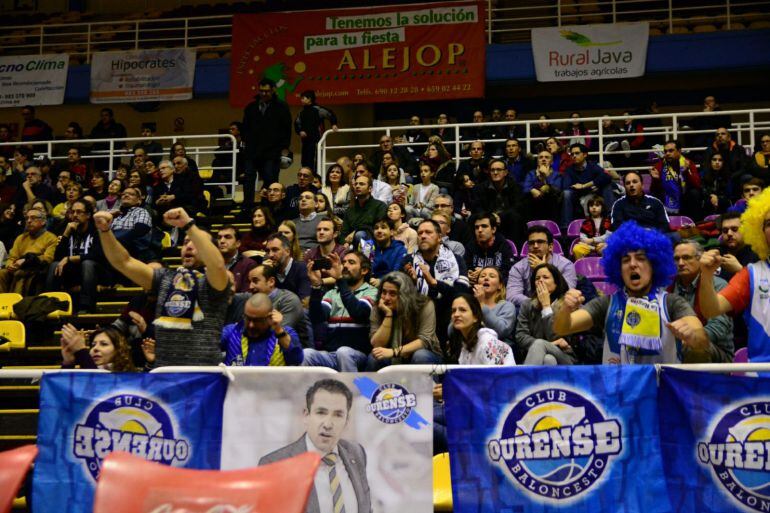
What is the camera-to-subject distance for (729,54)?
17.4 metres

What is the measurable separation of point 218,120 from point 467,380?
16.5 metres

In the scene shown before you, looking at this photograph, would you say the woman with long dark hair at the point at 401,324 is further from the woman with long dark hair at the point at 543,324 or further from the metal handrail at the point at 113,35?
the metal handrail at the point at 113,35

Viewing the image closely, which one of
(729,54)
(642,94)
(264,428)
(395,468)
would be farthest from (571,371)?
(642,94)

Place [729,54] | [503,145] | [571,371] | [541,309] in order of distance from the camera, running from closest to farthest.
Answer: [571,371], [541,309], [503,145], [729,54]

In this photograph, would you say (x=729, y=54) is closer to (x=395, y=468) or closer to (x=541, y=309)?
(x=541, y=309)

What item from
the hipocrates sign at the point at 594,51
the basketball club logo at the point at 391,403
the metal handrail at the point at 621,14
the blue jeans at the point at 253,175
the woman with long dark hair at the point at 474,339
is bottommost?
the basketball club logo at the point at 391,403

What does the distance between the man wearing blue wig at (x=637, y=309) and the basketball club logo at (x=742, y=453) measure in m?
0.41

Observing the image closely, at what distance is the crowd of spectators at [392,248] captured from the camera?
20.1 feet

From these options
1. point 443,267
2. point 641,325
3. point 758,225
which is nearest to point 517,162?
point 443,267

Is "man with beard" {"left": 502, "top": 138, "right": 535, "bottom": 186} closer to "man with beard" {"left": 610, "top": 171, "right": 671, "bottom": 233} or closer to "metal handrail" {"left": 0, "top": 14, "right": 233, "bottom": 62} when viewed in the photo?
"man with beard" {"left": 610, "top": 171, "right": 671, "bottom": 233}

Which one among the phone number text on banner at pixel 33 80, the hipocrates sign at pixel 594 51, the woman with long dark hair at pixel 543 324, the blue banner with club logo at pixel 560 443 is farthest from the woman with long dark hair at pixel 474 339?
the phone number text on banner at pixel 33 80

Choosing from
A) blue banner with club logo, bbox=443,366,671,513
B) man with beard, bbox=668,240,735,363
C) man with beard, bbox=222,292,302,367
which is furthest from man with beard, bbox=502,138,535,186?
blue banner with club logo, bbox=443,366,671,513

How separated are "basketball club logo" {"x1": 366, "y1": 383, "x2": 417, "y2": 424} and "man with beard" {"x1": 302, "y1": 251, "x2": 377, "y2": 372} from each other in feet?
6.38

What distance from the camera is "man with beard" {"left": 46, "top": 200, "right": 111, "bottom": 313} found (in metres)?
10.7
